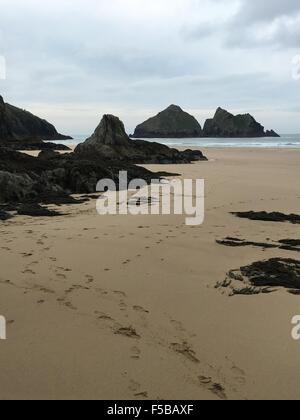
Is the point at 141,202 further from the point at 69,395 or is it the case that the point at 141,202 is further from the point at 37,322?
A: the point at 69,395

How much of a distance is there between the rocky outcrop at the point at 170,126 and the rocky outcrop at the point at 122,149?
87.5 metres

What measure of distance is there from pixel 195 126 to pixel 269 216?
116019mm

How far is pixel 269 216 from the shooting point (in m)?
8.09

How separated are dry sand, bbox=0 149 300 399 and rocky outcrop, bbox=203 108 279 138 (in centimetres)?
10617

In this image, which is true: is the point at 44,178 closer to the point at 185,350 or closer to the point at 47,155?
the point at 47,155

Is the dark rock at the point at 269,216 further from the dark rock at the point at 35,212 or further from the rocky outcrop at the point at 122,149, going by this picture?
the rocky outcrop at the point at 122,149

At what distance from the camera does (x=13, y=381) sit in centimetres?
292

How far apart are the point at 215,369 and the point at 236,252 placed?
2.80m

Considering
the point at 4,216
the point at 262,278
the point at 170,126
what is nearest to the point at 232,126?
the point at 170,126

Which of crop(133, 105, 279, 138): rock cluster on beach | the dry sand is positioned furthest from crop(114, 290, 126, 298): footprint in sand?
crop(133, 105, 279, 138): rock cluster on beach

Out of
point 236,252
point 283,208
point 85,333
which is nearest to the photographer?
point 85,333

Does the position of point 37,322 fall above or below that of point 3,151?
below

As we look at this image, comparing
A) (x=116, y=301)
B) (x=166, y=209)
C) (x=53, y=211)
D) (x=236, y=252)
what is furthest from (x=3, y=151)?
(x=116, y=301)
